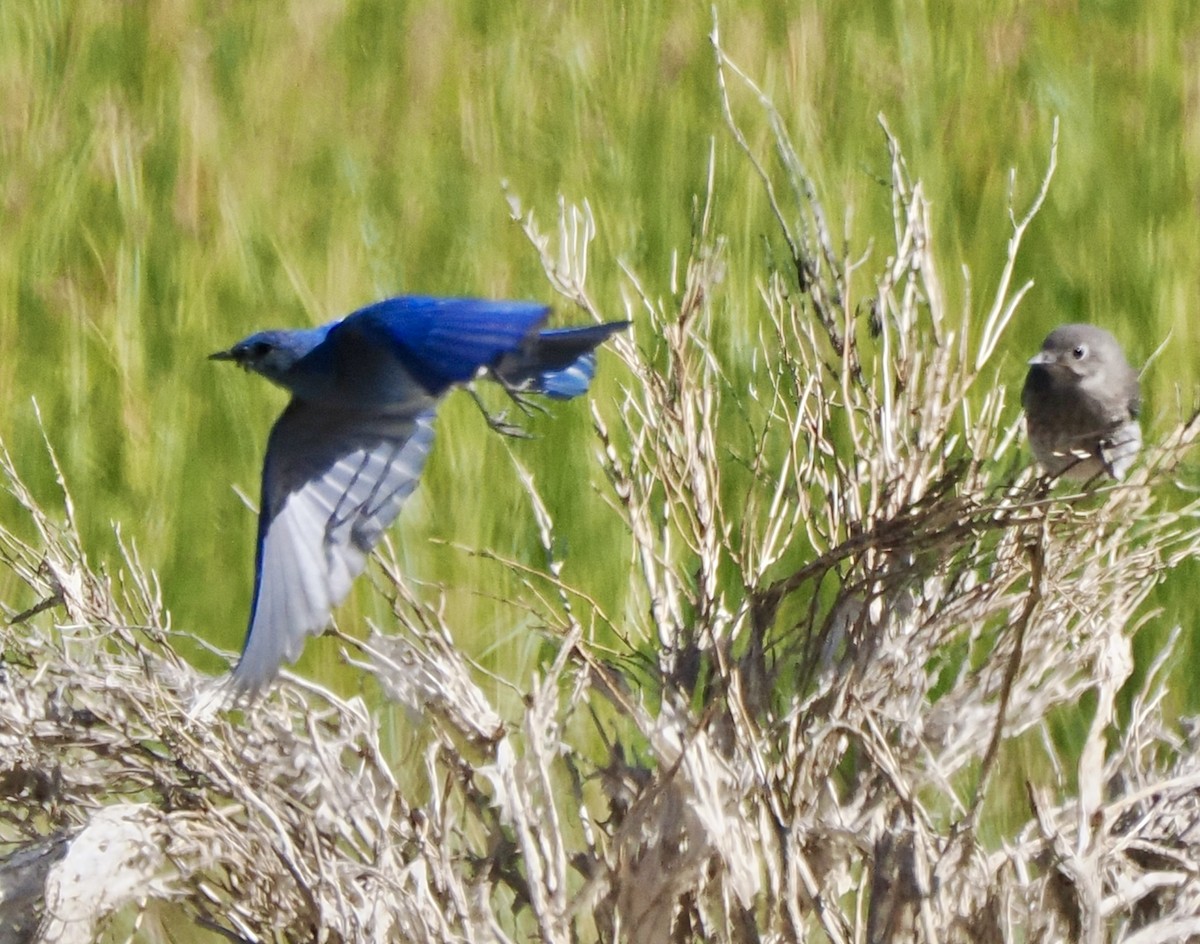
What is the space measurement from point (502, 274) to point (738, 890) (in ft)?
5.53

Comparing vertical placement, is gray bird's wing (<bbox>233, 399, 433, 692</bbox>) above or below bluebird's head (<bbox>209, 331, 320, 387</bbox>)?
below

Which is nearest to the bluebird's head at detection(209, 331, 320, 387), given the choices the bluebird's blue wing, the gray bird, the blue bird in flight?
the blue bird in flight

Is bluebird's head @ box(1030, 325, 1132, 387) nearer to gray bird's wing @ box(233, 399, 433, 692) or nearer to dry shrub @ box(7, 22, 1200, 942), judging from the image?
dry shrub @ box(7, 22, 1200, 942)

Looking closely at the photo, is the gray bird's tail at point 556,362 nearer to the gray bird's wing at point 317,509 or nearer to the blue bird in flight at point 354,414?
the blue bird in flight at point 354,414

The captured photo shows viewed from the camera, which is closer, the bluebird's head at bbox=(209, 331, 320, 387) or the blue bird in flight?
the blue bird in flight

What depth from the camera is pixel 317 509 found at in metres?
2.28

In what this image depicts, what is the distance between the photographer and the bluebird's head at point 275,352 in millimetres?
2412

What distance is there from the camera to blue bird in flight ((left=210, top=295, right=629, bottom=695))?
6.38ft

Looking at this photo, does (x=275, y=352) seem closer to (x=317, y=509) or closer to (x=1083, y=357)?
(x=317, y=509)

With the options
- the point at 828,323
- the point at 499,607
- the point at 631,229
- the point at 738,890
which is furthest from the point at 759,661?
the point at 631,229

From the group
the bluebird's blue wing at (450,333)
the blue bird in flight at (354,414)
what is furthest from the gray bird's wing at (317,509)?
the bluebird's blue wing at (450,333)

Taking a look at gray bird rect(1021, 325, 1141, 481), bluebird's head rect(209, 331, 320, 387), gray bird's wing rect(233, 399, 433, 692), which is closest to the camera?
gray bird's wing rect(233, 399, 433, 692)

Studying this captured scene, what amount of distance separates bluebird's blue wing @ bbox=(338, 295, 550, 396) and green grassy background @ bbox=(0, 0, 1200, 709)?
0.44 metres

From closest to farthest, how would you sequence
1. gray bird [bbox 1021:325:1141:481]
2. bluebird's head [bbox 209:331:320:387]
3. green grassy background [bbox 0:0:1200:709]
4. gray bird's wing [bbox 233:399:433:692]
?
gray bird's wing [bbox 233:399:433:692]
bluebird's head [bbox 209:331:320:387]
gray bird [bbox 1021:325:1141:481]
green grassy background [bbox 0:0:1200:709]
